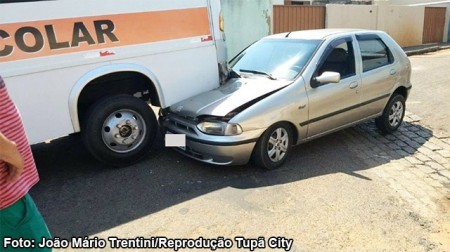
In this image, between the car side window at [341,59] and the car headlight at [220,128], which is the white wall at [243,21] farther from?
the car headlight at [220,128]

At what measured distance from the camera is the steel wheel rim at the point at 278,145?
433 cm

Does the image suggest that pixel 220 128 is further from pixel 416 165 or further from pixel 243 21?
pixel 243 21

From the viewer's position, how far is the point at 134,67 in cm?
434

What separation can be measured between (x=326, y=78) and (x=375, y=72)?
123cm

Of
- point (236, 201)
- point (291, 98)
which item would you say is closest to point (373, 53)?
point (291, 98)

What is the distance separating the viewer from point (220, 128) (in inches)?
161

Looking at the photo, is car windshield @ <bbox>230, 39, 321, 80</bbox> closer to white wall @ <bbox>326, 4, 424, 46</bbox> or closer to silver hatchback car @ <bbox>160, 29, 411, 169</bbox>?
silver hatchback car @ <bbox>160, 29, 411, 169</bbox>

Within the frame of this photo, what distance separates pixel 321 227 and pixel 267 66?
7.94 ft

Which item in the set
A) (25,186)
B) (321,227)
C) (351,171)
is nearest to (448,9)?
(351,171)

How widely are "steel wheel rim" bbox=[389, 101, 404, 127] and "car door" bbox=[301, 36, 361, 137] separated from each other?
82 centimetres

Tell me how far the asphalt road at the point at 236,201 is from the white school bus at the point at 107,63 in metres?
0.53

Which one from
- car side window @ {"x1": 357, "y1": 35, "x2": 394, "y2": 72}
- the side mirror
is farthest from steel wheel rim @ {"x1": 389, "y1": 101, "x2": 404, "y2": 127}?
the side mirror

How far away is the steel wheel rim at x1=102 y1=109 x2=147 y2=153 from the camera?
439 cm

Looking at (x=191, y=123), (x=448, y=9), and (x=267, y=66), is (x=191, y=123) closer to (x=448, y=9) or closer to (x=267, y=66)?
(x=267, y=66)
